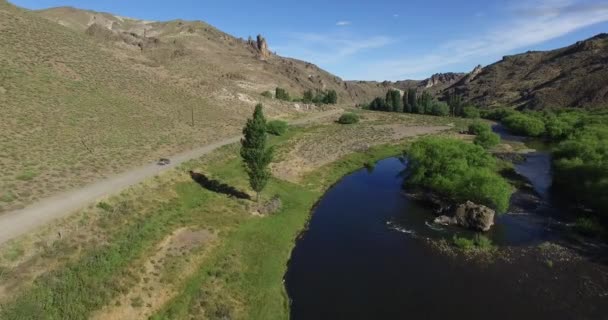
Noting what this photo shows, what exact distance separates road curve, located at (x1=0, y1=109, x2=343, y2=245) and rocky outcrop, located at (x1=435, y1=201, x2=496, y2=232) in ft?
131

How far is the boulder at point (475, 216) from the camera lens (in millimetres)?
48156

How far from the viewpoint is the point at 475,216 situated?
4875 centimetres

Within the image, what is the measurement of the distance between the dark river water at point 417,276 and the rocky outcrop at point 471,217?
5.07 ft

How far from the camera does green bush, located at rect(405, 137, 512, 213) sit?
50.2 metres

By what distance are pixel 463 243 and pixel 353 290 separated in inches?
617

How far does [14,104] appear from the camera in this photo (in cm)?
6875

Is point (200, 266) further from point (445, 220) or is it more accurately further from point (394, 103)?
point (394, 103)

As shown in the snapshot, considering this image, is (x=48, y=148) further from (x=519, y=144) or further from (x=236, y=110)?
(x=519, y=144)

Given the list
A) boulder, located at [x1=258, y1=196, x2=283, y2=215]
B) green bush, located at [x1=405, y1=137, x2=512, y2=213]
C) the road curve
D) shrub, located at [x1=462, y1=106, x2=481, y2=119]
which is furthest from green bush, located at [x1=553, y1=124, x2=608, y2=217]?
shrub, located at [x1=462, y1=106, x2=481, y2=119]

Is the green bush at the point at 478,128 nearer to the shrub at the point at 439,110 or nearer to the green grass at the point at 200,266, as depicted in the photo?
the shrub at the point at 439,110

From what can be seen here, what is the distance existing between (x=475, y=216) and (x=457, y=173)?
892 cm

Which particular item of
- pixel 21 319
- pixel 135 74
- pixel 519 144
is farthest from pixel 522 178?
pixel 135 74

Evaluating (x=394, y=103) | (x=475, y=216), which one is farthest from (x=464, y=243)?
(x=394, y=103)

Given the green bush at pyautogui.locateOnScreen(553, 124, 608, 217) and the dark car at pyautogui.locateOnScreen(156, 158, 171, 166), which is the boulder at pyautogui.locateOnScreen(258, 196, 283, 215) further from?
the green bush at pyautogui.locateOnScreen(553, 124, 608, 217)
